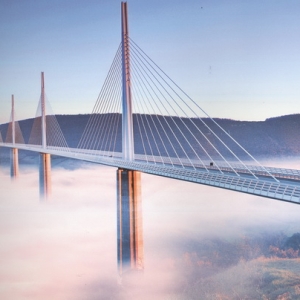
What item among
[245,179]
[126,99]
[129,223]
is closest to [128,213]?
[129,223]

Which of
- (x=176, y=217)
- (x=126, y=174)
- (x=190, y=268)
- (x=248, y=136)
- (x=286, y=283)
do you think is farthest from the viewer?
(x=176, y=217)

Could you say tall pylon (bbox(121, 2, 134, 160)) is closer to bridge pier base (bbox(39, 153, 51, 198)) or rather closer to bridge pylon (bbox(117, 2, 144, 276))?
bridge pylon (bbox(117, 2, 144, 276))

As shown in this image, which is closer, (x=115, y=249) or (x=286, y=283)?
(x=115, y=249)

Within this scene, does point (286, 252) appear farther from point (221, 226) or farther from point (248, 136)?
point (248, 136)

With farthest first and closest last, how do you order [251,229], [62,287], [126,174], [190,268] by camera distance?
[251,229], [190,268], [126,174], [62,287]

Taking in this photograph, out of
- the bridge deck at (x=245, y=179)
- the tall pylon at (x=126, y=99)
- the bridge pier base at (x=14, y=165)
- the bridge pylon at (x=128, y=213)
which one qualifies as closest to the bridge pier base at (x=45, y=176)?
the bridge pier base at (x=14, y=165)

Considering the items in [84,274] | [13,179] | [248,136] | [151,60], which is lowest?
[84,274]

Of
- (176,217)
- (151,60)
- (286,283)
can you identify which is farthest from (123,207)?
(176,217)
